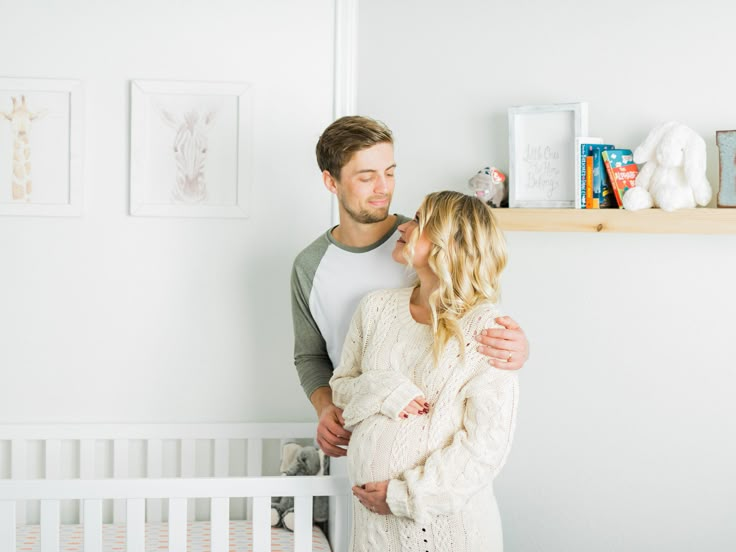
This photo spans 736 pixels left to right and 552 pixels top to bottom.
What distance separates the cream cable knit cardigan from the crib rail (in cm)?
17

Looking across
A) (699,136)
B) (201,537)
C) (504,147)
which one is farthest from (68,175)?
(699,136)

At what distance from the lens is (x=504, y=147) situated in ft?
8.02

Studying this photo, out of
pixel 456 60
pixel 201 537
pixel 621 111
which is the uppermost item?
pixel 456 60

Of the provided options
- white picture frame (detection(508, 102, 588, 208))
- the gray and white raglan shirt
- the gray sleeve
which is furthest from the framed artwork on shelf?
the gray sleeve

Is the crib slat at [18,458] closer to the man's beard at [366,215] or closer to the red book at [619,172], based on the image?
the man's beard at [366,215]

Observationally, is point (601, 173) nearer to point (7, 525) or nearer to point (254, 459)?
point (254, 459)

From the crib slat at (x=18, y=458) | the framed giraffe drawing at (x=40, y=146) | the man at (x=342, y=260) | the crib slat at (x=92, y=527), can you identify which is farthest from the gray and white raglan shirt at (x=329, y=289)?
the crib slat at (x=18, y=458)

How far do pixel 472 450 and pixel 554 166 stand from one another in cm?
92

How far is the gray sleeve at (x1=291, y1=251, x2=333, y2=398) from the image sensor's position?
87.0 inches

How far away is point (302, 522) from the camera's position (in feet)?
6.52

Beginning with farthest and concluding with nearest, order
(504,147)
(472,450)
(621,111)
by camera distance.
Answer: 1. (504,147)
2. (621,111)
3. (472,450)

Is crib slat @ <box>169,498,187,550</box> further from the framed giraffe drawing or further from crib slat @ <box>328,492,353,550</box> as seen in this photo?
the framed giraffe drawing

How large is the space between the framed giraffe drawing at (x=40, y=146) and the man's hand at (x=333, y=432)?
3.62 ft

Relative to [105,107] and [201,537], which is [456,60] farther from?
[201,537]
